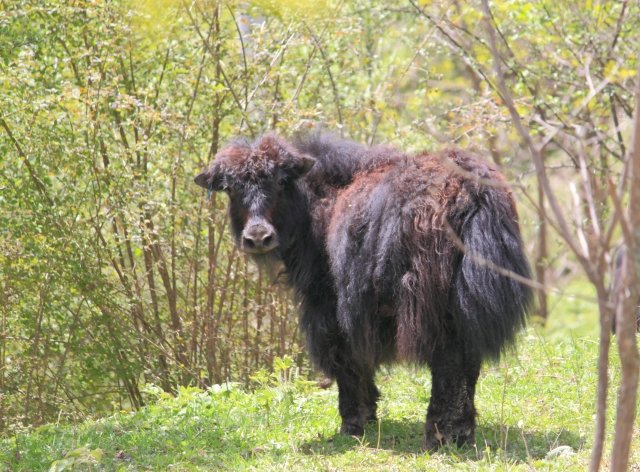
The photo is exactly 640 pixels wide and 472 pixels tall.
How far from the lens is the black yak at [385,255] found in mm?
5059

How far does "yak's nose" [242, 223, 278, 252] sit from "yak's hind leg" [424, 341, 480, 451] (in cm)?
120

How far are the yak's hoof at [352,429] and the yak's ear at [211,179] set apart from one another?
5.50 ft

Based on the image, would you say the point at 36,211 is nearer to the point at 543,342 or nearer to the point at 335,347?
the point at 335,347

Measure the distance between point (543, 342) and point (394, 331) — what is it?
2.72 meters

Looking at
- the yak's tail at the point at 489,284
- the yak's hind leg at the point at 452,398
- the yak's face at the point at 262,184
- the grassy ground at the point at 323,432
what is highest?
the yak's face at the point at 262,184

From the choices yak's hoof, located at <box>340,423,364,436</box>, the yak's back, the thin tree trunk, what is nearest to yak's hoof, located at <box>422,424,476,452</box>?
the yak's back

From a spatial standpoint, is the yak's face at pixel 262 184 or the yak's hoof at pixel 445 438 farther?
the yak's face at pixel 262 184

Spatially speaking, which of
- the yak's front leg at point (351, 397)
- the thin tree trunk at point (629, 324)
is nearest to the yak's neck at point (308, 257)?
the yak's front leg at point (351, 397)

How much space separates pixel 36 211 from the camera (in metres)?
7.36

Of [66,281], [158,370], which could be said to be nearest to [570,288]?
[158,370]

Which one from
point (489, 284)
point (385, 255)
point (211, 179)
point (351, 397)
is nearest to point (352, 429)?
point (351, 397)

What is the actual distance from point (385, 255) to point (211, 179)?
1373 millimetres

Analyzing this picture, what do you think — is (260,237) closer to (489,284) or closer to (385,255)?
(385,255)

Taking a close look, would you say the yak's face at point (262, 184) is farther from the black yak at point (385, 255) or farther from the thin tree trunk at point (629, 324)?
the thin tree trunk at point (629, 324)
